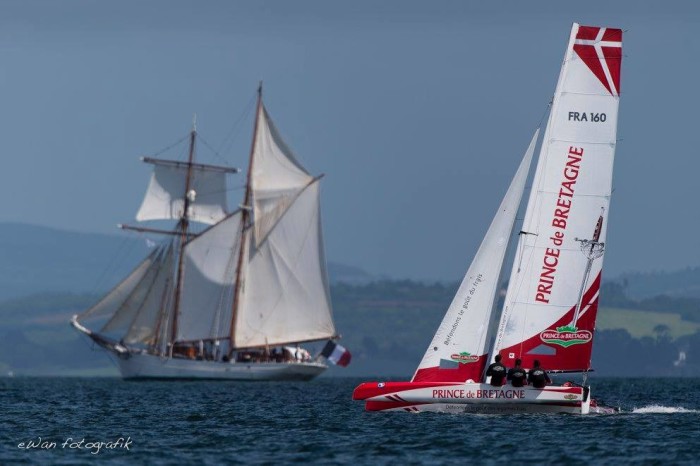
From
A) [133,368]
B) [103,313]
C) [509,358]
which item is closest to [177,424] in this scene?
[509,358]

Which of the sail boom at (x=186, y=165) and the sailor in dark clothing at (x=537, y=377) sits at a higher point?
the sail boom at (x=186, y=165)

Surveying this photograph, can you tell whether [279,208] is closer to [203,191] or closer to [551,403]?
[203,191]

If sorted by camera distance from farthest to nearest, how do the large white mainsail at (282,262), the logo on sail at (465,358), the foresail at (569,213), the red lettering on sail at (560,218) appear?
the large white mainsail at (282,262), the logo on sail at (465,358), the red lettering on sail at (560,218), the foresail at (569,213)

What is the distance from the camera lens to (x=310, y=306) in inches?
5655

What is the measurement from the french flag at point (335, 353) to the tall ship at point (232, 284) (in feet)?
0.48

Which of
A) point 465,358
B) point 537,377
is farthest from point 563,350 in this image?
point 465,358

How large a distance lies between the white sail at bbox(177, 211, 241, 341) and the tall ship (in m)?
0.08

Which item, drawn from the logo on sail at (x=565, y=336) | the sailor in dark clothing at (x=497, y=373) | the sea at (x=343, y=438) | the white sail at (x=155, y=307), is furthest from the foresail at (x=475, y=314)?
the white sail at (x=155, y=307)

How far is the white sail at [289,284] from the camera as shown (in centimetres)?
14162

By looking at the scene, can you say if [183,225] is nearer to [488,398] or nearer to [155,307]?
[155,307]

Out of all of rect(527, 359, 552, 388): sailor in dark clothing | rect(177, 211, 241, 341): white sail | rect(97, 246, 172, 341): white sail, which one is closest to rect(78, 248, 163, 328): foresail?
rect(97, 246, 172, 341): white sail

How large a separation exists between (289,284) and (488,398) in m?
79.4

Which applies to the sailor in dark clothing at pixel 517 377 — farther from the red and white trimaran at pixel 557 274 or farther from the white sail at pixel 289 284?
the white sail at pixel 289 284

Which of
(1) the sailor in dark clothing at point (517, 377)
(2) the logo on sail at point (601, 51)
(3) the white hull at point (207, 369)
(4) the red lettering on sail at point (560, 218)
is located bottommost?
(1) the sailor in dark clothing at point (517, 377)
